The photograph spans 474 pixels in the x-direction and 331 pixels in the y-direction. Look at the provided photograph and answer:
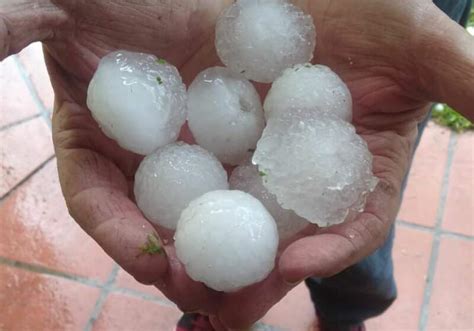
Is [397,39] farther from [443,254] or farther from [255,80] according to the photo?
[443,254]

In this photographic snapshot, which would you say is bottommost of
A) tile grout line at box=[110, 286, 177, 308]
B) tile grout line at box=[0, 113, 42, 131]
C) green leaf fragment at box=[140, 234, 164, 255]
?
tile grout line at box=[110, 286, 177, 308]

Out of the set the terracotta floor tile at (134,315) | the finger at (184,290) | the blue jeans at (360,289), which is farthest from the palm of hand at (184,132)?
the terracotta floor tile at (134,315)

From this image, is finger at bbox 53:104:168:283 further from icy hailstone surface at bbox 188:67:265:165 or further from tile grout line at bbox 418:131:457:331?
tile grout line at bbox 418:131:457:331

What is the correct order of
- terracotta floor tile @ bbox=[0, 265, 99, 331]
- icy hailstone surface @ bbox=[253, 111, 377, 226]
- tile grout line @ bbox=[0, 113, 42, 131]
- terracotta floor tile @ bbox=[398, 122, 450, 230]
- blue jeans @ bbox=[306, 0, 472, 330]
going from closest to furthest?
icy hailstone surface @ bbox=[253, 111, 377, 226] < blue jeans @ bbox=[306, 0, 472, 330] < terracotta floor tile @ bbox=[0, 265, 99, 331] < terracotta floor tile @ bbox=[398, 122, 450, 230] < tile grout line @ bbox=[0, 113, 42, 131]

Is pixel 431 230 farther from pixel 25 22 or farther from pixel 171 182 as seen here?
pixel 25 22

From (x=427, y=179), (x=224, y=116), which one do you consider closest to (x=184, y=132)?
(x=224, y=116)

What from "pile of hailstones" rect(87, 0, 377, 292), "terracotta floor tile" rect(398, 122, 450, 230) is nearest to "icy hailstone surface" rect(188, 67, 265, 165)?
"pile of hailstones" rect(87, 0, 377, 292)

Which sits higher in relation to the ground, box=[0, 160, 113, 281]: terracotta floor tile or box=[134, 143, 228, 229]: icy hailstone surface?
box=[134, 143, 228, 229]: icy hailstone surface
